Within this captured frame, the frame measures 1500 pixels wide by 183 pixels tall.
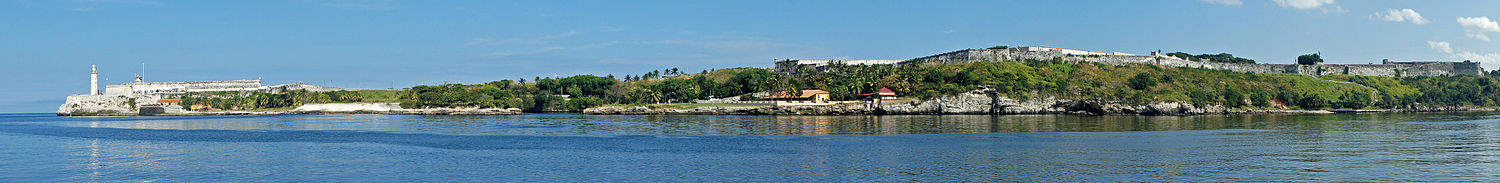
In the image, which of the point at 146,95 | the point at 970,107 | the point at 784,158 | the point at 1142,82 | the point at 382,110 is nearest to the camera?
the point at 784,158

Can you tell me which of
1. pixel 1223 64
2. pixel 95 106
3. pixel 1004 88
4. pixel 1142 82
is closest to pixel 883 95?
pixel 1004 88

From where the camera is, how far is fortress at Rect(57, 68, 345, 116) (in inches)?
5197

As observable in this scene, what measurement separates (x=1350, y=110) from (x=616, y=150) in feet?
335

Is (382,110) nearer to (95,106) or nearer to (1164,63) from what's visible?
(95,106)

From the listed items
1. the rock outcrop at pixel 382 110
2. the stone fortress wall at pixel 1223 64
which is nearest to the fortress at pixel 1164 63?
the stone fortress wall at pixel 1223 64

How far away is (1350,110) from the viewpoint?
10588cm

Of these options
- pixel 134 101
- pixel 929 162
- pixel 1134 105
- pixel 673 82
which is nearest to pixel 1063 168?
pixel 929 162

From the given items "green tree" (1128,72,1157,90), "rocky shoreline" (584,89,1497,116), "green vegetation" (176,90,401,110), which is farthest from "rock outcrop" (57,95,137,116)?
"green tree" (1128,72,1157,90)

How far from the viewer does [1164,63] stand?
125 metres

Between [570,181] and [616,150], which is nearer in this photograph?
[570,181]

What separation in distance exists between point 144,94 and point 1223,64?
172 meters

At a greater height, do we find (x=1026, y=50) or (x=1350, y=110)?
(x=1026, y=50)

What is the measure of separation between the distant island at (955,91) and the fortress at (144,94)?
0.33 m

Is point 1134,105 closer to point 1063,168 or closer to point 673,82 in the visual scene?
point 673,82
